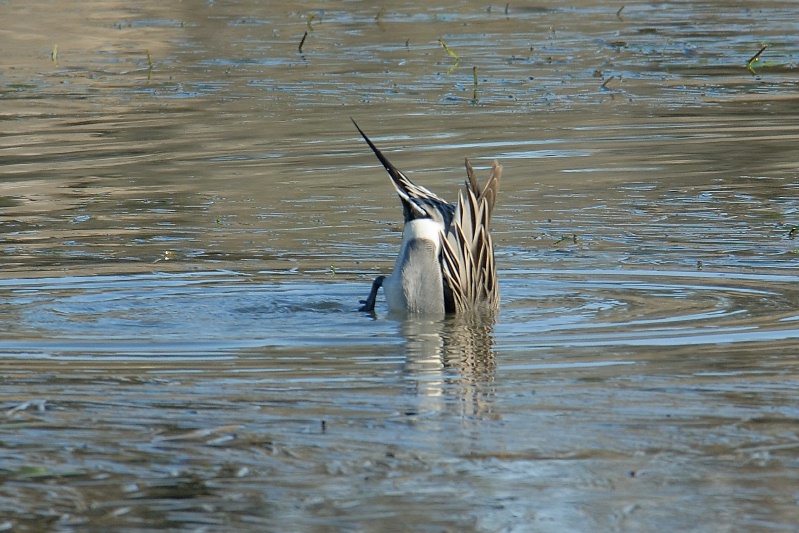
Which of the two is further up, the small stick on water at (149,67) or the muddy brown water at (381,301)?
the small stick on water at (149,67)

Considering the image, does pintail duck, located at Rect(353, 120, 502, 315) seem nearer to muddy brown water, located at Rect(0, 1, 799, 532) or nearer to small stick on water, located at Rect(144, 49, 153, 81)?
muddy brown water, located at Rect(0, 1, 799, 532)

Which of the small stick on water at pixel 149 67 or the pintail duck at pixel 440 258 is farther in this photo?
the small stick on water at pixel 149 67

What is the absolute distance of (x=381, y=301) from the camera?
7.40 m

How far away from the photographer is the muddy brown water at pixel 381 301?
161 inches

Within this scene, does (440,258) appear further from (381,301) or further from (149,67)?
(149,67)

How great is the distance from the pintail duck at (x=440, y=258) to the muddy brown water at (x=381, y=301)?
19cm

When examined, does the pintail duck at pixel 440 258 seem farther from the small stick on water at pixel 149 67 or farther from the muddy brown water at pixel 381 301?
the small stick on water at pixel 149 67

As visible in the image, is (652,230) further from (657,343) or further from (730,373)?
(730,373)

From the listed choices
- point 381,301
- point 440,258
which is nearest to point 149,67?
point 381,301

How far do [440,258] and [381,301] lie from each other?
0.74 m

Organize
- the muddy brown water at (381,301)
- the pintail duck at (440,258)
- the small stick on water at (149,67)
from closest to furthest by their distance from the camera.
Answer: the muddy brown water at (381,301), the pintail duck at (440,258), the small stick on water at (149,67)

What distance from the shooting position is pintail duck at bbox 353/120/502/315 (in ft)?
22.0

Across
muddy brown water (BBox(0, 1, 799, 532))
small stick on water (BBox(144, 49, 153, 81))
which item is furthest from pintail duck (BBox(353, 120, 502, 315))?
small stick on water (BBox(144, 49, 153, 81))

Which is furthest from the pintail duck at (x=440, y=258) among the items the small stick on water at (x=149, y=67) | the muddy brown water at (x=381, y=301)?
the small stick on water at (x=149, y=67)
